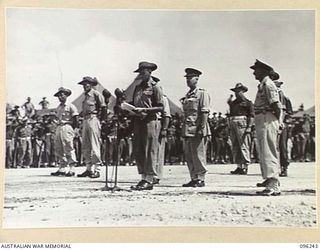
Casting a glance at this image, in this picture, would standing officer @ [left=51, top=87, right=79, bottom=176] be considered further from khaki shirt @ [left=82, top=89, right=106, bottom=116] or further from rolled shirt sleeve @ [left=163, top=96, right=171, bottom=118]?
rolled shirt sleeve @ [left=163, top=96, right=171, bottom=118]

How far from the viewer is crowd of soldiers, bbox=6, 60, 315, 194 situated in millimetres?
1622

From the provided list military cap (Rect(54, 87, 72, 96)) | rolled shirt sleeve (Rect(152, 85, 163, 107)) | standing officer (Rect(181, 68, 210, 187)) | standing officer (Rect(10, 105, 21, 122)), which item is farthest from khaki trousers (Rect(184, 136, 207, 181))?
standing officer (Rect(10, 105, 21, 122))

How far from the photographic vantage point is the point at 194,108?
164 centimetres

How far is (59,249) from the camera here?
5.13 feet

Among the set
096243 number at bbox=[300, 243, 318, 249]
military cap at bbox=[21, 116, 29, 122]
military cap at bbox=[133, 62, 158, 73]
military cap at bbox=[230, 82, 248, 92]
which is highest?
military cap at bbox=[133, 62, 158, 73]

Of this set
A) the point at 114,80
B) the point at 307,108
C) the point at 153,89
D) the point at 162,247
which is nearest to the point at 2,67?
the point at 114,80

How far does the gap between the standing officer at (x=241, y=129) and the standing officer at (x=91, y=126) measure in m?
0.36

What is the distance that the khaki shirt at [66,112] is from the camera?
64.2 inches

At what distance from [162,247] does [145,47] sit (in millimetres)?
539

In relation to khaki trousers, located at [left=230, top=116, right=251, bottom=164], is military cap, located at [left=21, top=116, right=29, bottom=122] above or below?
above

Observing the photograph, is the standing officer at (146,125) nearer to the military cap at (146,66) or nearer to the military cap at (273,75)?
the military cap at (146,66)

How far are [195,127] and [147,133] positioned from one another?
134mm

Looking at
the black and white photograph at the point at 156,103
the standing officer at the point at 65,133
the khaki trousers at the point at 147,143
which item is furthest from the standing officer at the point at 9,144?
the khaki trousers at the point at 147,143

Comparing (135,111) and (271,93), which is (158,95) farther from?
(271,93)
